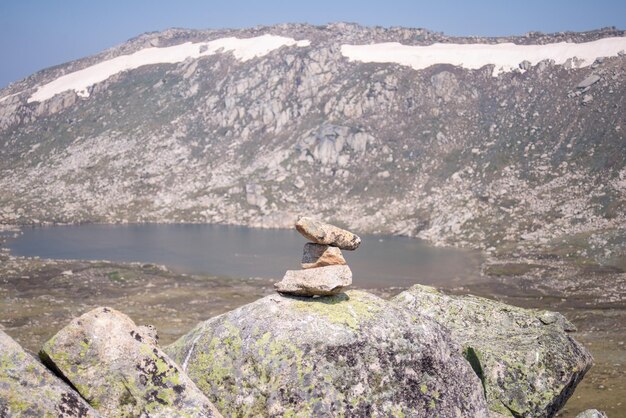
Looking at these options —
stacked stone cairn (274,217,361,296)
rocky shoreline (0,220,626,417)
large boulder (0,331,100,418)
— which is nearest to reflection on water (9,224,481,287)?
rocky shoreline (0,220,626,417)

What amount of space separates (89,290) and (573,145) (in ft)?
402

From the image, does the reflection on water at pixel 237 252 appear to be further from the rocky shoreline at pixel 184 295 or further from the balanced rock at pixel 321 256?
the balanced rock at pixel 321 256

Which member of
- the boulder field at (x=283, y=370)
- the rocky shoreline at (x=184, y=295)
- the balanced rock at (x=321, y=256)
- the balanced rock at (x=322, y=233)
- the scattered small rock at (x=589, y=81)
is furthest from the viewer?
the scattered small rock at (x=589, y=81)

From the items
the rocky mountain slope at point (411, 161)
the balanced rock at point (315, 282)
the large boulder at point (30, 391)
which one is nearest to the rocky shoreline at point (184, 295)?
the rocky mountain slope at point (411, 161)

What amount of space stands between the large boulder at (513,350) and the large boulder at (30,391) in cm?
687

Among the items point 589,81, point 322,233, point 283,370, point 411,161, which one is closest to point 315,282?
point 322,233

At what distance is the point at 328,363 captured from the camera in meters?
10.7

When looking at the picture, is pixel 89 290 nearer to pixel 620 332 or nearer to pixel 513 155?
pixel 620 332

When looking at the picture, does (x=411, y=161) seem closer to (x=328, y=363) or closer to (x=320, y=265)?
(x=320, y=265)

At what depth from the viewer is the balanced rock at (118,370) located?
364 inches

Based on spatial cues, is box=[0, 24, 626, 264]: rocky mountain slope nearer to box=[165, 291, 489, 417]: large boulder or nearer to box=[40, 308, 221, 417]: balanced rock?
box=[165, 291, 489, 417]: large boulder

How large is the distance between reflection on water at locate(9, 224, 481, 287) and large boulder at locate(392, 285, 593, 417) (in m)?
75.3

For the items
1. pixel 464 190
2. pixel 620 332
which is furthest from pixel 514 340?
pixel 464 190

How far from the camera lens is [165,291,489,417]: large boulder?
1055 cm
